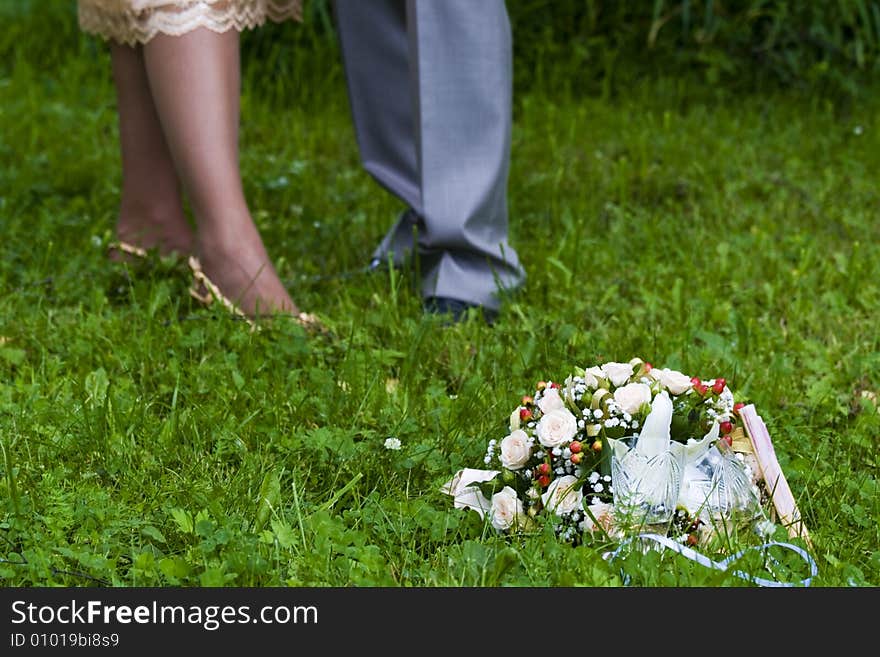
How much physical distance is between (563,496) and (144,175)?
1.48m

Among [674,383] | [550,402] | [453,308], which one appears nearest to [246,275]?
[453,308]

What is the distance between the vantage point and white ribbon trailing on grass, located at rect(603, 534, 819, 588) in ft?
4.91

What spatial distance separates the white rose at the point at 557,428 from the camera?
1.63 metres

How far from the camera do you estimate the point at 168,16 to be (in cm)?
233

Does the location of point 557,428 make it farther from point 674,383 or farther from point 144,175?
point 144,175

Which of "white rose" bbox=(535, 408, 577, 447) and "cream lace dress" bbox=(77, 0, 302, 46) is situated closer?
"white rose" bbox=(535, 408, 577, 447)

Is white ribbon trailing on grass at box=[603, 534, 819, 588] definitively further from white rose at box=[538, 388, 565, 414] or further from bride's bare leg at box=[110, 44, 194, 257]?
bride's bare leg at box=[110, 44, 194, 257]

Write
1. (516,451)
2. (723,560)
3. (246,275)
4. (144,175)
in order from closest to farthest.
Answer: (723,560)
(516,451)
(246,275)
(144,175)

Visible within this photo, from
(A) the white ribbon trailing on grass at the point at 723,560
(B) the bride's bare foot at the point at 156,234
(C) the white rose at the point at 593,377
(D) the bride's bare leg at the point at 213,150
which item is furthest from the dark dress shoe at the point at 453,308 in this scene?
(A) the white ribbon trailing on grass at the point at 723,560

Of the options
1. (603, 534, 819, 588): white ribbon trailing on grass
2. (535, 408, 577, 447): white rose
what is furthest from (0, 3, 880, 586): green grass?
(535, 408, 577, 447): white rose

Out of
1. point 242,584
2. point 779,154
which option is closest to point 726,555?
point 242,584

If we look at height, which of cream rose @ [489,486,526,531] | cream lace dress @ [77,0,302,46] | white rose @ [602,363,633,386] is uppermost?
cream lace dress @ [77,0,302,46]

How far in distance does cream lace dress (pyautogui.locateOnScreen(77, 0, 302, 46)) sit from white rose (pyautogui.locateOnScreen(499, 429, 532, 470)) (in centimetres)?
111

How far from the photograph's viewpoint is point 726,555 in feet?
5.17
